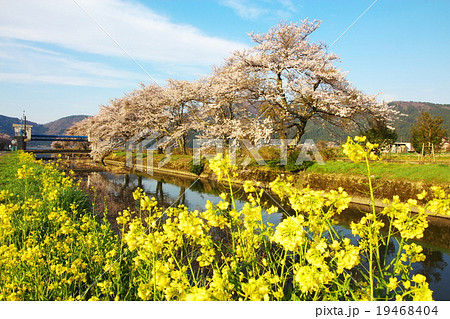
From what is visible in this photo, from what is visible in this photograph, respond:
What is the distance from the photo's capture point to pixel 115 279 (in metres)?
3.74

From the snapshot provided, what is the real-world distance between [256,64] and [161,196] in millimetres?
9252

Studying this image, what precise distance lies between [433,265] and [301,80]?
39.7 ft

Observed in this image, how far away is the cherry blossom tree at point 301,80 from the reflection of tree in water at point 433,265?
964cm

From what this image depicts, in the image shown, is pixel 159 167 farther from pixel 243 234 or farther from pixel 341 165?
pixel 243 234

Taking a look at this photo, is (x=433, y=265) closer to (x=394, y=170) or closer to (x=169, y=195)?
(x=394, y=170)

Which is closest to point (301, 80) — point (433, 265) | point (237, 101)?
point (237, 101)

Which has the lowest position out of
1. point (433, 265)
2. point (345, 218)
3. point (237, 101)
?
point (433, 265)

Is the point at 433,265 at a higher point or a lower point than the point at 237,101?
lower

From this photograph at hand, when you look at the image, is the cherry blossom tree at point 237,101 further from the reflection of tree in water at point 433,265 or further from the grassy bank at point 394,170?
the reflection of tree in water at point 433,265

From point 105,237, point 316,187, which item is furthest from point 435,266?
point 316,187

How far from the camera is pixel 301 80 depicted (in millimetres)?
16578

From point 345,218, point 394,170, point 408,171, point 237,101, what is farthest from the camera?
point 237,101

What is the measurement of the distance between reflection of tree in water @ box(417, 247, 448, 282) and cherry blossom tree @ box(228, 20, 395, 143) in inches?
380

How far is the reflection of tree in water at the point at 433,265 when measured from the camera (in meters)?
6.03
